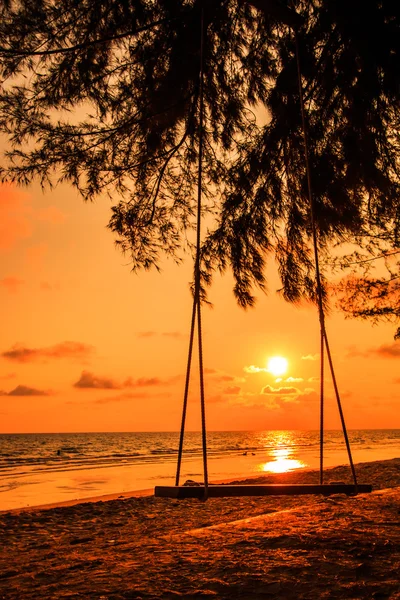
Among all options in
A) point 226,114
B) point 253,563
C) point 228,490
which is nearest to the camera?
point 253,563

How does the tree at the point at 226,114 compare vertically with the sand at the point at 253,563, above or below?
above

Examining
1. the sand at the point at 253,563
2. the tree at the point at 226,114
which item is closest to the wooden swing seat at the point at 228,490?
the sand at the point at 253,563

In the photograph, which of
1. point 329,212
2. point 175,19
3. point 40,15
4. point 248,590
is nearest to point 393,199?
point 329,212

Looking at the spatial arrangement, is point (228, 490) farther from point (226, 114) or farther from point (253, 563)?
point (226, 114)

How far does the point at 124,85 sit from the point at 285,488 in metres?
3.52

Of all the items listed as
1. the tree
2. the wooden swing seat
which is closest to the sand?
the wooden swing seat

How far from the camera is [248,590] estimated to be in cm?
225

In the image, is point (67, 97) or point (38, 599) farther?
point (67, 97)

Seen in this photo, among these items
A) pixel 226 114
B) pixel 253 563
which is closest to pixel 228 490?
pixel 253 563

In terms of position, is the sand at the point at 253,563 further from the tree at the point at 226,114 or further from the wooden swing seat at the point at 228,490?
the tree at the point at 226,114

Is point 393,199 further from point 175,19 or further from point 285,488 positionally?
point 285,488

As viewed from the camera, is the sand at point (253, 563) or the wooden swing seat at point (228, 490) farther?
the wooden swing seat at point (228, 490)

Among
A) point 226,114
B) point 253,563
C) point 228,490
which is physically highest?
point 226,114

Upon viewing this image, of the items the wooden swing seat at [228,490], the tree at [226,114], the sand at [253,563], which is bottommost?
the sand at [253,563]
